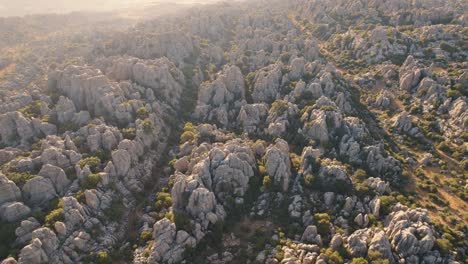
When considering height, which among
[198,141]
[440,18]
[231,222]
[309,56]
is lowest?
[231,222]

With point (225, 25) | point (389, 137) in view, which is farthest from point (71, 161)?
point (225, 25)

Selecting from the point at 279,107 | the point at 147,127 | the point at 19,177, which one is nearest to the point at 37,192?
the point at 19,177

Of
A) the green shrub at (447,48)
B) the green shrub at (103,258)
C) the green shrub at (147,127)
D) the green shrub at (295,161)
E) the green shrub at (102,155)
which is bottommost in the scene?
the green shrub at (103,258)

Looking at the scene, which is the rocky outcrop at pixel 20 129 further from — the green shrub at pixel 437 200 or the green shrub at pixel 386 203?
the green shrub at pixel 437 200

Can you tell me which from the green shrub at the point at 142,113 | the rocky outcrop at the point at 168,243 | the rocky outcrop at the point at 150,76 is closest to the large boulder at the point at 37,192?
the rocky outcrop at the point at 168,243

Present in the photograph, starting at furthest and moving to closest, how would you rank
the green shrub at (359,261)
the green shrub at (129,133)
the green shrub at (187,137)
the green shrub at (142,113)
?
1. the green shrub at (142,113)
2. the green shrub at (187,137)
3. the green shrub at (129,133)
4. the green shrub at (359,261)

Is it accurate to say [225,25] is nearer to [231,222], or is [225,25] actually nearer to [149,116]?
[149,116]

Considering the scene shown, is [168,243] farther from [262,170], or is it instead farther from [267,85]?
[267,85]
